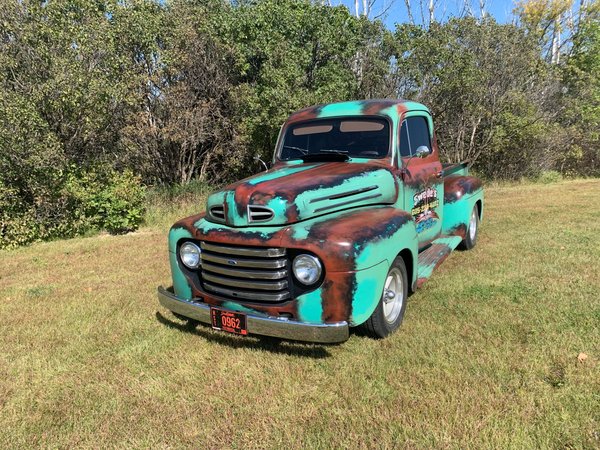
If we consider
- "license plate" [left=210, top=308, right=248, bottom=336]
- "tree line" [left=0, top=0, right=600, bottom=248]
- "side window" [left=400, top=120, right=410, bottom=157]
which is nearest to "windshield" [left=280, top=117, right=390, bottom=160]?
"side window" [left=400, top=120, right=410, bottom=157]

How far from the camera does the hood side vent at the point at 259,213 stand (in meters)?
3.29

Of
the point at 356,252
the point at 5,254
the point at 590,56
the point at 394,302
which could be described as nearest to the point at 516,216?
the point at 394,302

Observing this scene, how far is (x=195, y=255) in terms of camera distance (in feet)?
11.9

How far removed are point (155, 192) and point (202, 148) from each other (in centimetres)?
344

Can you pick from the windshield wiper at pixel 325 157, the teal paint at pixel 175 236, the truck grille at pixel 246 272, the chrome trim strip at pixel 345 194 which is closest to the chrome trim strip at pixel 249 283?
the truck grille at pixel 246 272

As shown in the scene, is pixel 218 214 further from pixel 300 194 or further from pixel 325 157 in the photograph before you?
pixel 325 157

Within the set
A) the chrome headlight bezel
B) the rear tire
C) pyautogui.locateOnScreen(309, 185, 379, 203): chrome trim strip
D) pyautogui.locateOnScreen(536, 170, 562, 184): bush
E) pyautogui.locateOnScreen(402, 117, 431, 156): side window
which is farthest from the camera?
pyautogui.locateOnScreen(536, 170, 562, 184): bush

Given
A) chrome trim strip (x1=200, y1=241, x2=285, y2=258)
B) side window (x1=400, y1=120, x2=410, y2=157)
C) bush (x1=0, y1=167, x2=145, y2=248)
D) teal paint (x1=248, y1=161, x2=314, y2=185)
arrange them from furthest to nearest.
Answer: bush (x1=0, y1=167, x2=145, y2=248), side window (x1=400, y1=120, x2=410, y2=157), teal paint (x1=248, y1=161, x2=314, y2=185), chrome trim strip (x1=200, y1=241, x2=285, y2=258)

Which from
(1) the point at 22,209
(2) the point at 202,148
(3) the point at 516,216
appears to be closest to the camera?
(1) the point at 22,209

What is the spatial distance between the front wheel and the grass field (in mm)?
129

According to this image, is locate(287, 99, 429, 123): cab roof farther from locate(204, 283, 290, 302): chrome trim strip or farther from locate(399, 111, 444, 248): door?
locate(204, 283, 290, 302): chrome trim strip

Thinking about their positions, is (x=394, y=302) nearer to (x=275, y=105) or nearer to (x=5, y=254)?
(x=5, y=254)

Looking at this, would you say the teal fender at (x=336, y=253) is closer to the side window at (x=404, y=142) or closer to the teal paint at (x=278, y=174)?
the teal paint at (x=278, y=174)

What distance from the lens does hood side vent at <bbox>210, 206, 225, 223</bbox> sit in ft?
11.6
